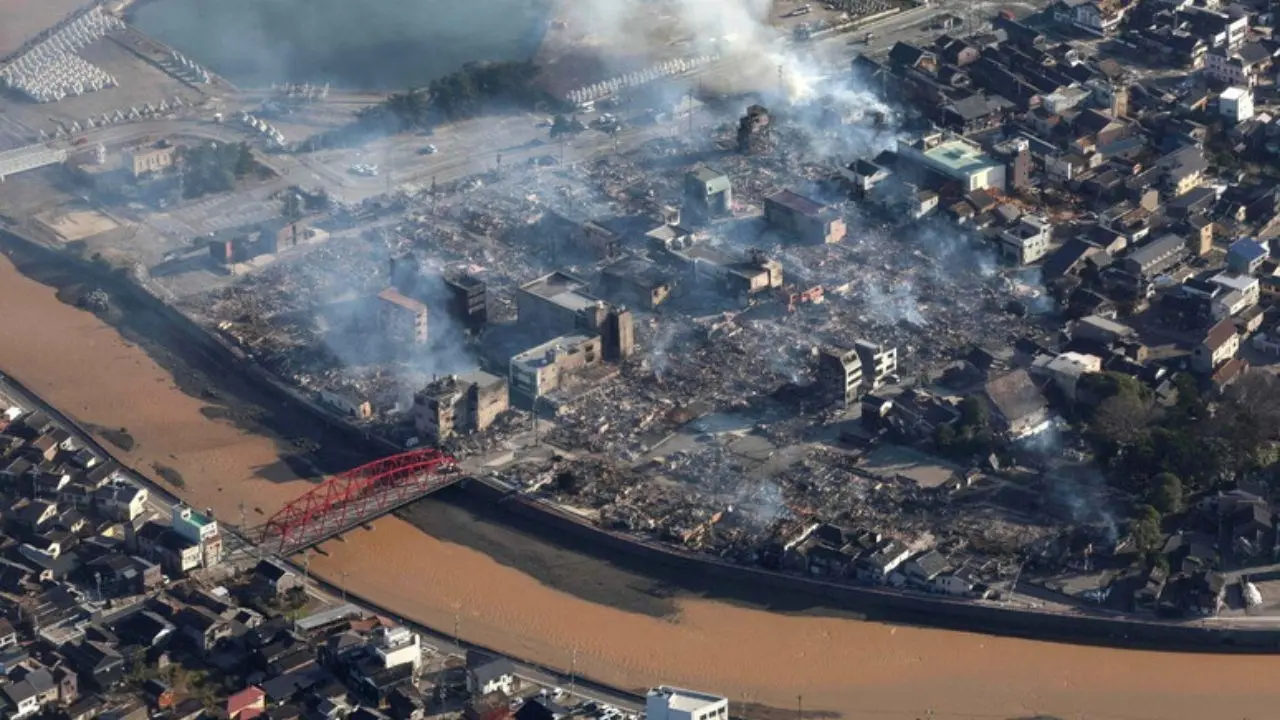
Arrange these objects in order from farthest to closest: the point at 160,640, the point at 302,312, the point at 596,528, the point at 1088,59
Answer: the point at 1088,59, the point at 302,312, the point at 596,528, the point at 160,640

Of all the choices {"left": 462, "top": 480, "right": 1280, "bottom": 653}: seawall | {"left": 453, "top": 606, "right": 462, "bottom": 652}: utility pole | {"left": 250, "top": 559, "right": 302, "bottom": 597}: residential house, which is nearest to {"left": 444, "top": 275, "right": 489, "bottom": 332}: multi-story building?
{"left": 462, "top": 480, "right": 1280, "bottom": 653}: seawall

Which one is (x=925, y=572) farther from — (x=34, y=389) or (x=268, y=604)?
(x=34, y=389)

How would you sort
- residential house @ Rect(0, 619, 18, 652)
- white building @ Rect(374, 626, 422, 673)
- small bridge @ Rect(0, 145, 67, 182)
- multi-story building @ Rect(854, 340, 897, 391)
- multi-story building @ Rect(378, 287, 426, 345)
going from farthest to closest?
1. small bridge @ Rect(0, 145, 67, 182)
2. multi-story building @ Rect(378, 287, 426, 345)
3. multi-story building @ Rect(854, 340, 897, 391)
4. residential house @ Rect(0, 619, 18, 652)
5. white building @ Rect(374, 626, 422, 673)

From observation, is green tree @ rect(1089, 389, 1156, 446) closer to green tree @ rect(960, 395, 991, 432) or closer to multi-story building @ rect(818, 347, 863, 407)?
green tree @ rect(960, 395, 991, 432)

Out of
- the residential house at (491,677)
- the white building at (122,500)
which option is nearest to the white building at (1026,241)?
the residential house at (491,677)

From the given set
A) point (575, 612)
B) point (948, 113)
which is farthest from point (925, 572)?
point (948, 113)

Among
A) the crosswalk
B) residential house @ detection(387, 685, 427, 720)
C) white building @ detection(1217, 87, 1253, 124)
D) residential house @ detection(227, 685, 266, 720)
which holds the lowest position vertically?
residential house @ detection(387, 685, 427, 720)
